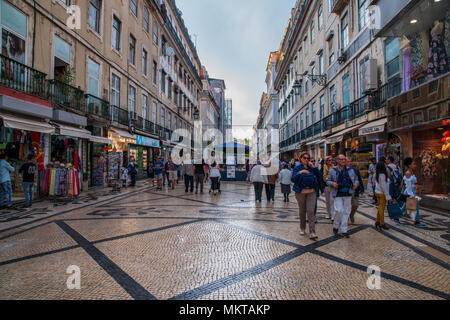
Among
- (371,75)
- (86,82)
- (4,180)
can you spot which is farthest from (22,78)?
(371,75)

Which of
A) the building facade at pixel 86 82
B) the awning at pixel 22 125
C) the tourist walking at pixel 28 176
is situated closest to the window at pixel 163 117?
the building facade at pixel 86 82

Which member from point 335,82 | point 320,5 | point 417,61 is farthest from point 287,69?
point 417,61

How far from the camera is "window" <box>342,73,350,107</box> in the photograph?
1504cm

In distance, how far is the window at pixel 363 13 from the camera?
41.9 ft

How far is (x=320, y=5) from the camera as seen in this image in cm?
2039

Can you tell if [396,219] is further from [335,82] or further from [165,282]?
[335,82]

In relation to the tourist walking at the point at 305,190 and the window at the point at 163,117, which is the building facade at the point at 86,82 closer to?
the window at the point at 163,117

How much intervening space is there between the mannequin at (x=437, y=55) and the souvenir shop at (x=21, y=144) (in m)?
12.1

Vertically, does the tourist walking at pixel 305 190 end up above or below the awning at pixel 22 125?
below

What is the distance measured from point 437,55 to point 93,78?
1430 centimetres

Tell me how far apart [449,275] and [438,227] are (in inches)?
119

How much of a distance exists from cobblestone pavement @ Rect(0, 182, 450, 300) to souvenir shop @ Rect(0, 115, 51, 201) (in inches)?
119

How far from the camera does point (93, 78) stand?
13672 millimetres

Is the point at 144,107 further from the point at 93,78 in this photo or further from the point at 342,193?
the point at 342,193
